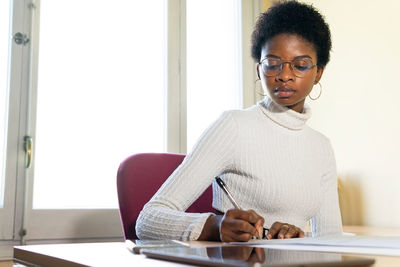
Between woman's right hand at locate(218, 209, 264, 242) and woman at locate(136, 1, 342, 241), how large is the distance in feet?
0.59

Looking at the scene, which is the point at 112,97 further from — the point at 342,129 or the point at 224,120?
the point at 224,120

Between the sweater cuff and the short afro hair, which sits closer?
the sweater cuff

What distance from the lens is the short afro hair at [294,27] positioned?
114cm

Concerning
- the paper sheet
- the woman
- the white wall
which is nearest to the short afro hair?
the woman

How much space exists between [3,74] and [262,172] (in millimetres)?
1583

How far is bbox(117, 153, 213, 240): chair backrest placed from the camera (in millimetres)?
1254

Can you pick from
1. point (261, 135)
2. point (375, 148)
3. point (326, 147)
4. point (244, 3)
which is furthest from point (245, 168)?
point (244, 3)

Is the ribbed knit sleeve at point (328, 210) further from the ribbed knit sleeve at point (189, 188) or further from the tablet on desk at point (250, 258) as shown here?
the tablet on desk at point (250, 258)

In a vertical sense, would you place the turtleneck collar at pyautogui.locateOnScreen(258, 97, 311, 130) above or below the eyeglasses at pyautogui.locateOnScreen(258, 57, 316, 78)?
below

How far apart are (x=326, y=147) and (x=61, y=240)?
1488 mm

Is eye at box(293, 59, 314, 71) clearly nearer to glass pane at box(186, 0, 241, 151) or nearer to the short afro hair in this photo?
the short afro hair

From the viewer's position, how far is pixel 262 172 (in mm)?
1081

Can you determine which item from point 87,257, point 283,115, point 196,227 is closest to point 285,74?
point 283,115

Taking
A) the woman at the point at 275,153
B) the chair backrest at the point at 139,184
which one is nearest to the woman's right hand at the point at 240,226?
the woman at the point at 275,153
